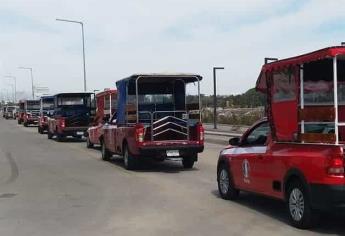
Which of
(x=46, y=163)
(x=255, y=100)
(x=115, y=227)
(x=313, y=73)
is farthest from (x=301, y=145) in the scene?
(x=255, y=100)

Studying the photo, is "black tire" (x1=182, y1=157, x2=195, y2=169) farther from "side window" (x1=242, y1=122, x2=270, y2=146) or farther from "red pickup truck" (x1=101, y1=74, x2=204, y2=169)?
"side window" (x1=242, y1=122, x2=270, y2=146)

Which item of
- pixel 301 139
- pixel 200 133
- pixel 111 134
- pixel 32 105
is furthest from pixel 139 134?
pixel 32 105

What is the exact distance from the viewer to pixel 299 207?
870 centimetres

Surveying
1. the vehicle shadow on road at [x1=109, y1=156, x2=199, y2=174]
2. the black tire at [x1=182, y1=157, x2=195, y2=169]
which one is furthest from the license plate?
the black tire at [x1=182, y1=157, x2=195, y2=169]

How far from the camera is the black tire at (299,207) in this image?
27.8 feet

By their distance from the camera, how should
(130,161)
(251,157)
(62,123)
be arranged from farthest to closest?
(62,123), (130,161), (251,157)

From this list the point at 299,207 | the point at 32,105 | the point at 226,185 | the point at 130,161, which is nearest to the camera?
the point at 299,207

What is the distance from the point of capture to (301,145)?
889cm

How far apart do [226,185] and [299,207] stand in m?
2.94

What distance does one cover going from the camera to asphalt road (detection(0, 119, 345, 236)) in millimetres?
8820

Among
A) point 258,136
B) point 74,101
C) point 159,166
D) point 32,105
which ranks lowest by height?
point 159,166

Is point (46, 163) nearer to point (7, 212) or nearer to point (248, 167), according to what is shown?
point (7, 212)

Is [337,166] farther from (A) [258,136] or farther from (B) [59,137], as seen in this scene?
(B) [59,137]

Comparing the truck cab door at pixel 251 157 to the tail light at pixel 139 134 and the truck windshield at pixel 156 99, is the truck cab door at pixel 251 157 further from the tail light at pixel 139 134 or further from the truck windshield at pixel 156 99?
the truck windshield at pixel 156 99
